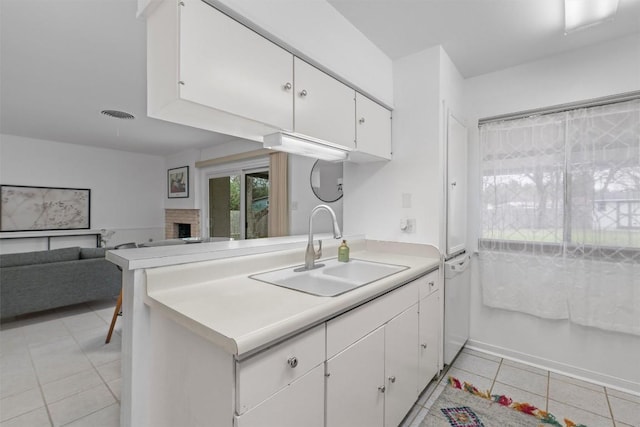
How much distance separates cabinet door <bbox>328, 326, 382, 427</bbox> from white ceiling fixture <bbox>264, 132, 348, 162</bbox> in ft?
3.40

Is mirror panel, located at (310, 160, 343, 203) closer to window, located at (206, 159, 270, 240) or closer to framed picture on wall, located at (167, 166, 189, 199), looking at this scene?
window, located at (206, 159, 270, 240)

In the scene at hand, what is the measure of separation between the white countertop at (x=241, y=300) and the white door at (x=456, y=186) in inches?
28.1

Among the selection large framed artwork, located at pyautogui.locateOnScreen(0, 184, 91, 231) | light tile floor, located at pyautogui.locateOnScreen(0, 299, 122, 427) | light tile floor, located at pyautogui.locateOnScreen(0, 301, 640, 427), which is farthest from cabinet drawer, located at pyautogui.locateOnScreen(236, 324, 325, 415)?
large framed artwork, located at pyautogui.locateOnScreen(0, 184, 91, 231)

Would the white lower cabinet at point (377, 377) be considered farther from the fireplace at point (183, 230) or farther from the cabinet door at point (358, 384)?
the fireplace at point (183, 230)

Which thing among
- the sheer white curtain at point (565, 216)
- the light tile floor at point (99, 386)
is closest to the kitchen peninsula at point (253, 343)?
the light tile floor at point (99, 386)

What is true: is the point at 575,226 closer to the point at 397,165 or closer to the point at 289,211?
the point at 397,165

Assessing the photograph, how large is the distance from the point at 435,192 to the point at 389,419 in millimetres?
1443

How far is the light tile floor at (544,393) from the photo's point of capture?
1729mm

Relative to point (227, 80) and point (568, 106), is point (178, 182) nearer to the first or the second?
point (227, 80)

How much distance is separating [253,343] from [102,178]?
21.8ft

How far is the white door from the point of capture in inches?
85.7

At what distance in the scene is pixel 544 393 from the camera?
6.40 feet

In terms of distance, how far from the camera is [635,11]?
5.70ft

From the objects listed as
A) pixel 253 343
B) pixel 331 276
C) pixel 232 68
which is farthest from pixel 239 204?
pixel 253 343
